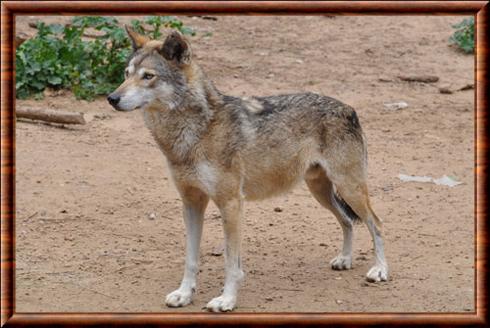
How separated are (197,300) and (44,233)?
2.00 m

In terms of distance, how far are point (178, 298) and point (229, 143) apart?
134cm

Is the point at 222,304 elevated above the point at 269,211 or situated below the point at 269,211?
above

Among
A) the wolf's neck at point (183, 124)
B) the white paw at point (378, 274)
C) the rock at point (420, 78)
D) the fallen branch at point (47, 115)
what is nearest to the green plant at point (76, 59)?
the fallen branch at point (47, 115)

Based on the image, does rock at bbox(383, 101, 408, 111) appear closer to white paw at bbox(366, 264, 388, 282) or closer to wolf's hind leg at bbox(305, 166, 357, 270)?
wolf's hind leg at bbox(305, 166, 357, 270)

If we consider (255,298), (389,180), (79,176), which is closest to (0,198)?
(255,298)

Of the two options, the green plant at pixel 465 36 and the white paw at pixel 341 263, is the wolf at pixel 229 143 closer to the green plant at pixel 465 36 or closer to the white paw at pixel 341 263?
the white paw at pixel 341 263

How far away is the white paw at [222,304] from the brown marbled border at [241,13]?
2.39 feet

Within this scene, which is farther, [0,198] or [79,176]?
[79,176]

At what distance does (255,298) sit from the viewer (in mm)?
6734

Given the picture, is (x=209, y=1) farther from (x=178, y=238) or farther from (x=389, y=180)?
(x=389, y=180)

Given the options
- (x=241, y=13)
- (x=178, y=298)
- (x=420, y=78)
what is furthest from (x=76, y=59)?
(x=241, y=13)

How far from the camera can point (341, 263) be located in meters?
7.46

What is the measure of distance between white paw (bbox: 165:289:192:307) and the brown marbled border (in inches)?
38.0

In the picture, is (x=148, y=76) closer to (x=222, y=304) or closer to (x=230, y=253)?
(x=230, y=253)
